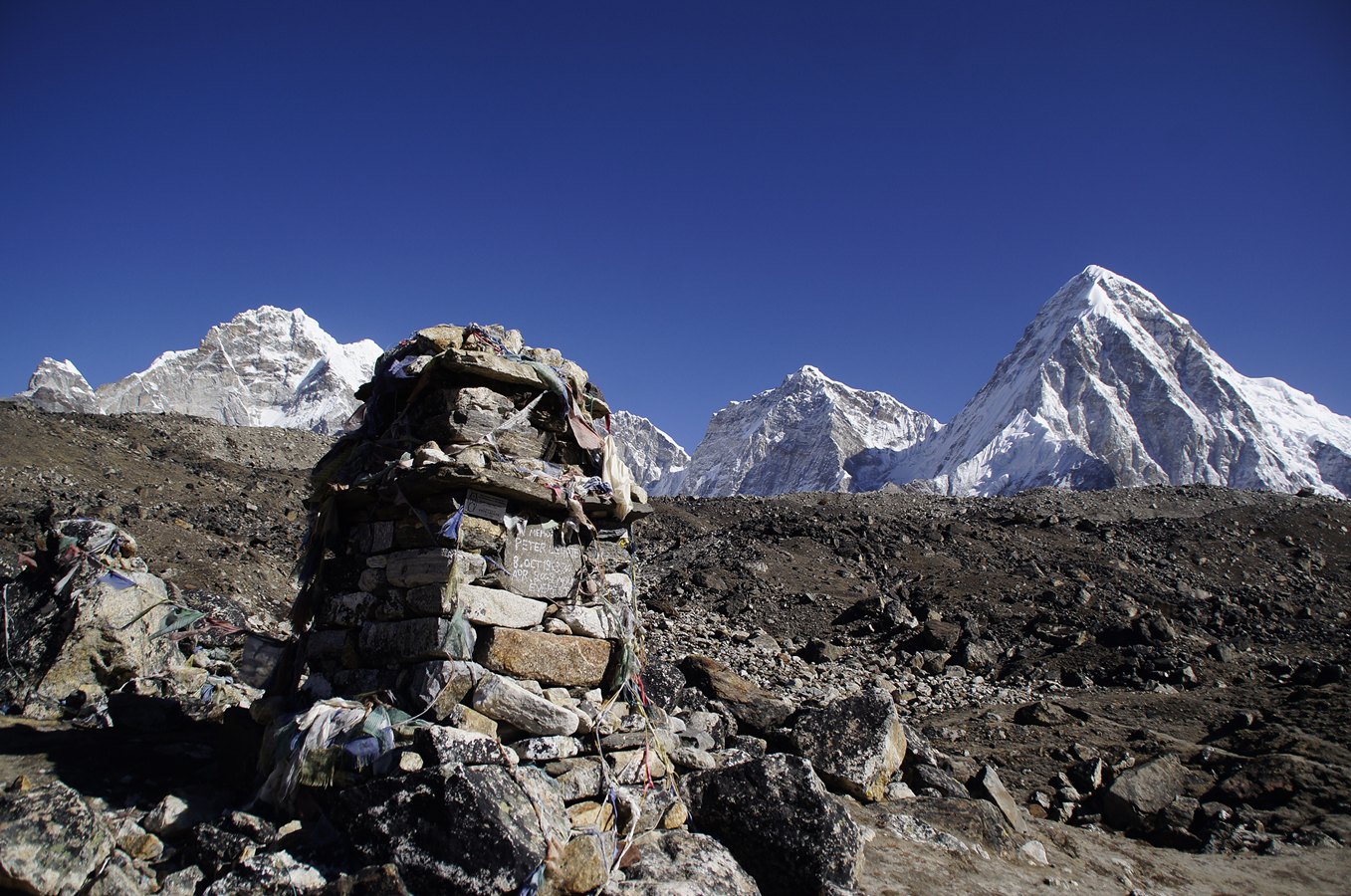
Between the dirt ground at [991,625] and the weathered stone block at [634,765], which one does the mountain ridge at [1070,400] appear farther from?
the weathered stone block at [634,765]

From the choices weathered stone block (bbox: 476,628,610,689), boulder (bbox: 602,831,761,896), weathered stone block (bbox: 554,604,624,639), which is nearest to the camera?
boulder (bbox: 602,831,761,896)

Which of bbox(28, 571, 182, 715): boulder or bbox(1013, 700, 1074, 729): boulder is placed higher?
bbox(1013, 700, 1074, 729): boulder

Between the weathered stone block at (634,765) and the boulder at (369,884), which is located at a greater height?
the weathered stone block at (634,765)

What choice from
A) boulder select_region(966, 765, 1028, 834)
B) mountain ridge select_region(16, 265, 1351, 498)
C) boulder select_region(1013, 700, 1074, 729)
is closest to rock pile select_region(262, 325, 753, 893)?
boulder select_region(966, 765, 1028, 834)

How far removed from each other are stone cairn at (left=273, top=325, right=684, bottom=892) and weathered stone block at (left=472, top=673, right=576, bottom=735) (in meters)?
0.01

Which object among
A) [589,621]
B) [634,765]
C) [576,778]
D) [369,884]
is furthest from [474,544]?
[369,884]

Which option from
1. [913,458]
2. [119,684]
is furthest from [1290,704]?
[913,458]

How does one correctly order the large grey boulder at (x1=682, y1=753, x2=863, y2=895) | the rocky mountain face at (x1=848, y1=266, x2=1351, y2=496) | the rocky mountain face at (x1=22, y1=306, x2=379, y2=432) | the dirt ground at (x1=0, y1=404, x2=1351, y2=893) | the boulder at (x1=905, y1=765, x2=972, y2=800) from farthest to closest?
1. the rocky mountain face at (x1=22, y1=306, x2=379, y2=432)
2. the rocky mountain face at (x1=848, y1=266, x2=1351, y2=496)
3. the boulder at (x1=905, y1=765, x2=972, y2=800)
4. the dirt ground at (x1=0, y1=404, x2=1351, y2=893)
5. the large grey boulder at (x1=682, y1=753, x2=863, y2=895)

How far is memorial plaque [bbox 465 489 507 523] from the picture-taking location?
219 inches

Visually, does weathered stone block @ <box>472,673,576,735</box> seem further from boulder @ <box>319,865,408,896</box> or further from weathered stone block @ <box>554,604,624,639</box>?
boulder @ <box>319,865,408,896</box>

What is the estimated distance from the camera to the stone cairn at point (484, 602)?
458cm

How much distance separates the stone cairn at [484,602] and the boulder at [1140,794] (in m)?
5.81

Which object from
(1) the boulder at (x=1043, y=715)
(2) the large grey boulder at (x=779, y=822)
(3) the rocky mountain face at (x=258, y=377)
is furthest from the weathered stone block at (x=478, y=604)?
(3) the rocky mountain face at (x=258, y=377)

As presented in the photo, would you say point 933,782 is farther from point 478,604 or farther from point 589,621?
point 478,604
